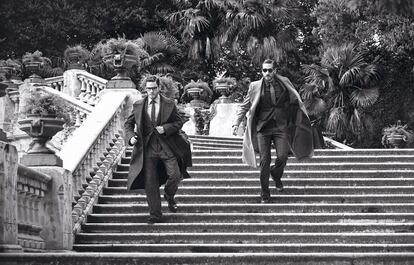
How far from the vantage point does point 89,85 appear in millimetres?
28344

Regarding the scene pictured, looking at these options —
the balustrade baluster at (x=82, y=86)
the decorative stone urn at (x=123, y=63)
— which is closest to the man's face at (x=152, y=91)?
the decorative stone urn at (x=123, y=63)

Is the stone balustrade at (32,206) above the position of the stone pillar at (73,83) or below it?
below

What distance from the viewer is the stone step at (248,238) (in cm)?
1417

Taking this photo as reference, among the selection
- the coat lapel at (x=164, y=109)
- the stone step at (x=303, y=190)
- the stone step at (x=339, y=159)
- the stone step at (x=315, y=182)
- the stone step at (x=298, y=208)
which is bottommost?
the stone step at (x=298, y=208)

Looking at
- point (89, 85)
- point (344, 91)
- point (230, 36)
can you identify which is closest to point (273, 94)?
point (89, 85)

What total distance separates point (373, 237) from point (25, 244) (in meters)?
4.02

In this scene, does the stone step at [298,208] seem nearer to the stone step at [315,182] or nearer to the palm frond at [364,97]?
the stone step at [315,182]

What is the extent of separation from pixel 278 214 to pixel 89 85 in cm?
1385

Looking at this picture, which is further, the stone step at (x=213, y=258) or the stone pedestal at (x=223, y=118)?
the stone pedestal at (x=223, y=118)

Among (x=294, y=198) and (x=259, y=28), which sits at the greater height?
(x=259, y=28)

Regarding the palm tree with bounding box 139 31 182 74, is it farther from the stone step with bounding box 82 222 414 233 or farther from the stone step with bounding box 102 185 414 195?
the stone step with bounding box 82 222 414 233

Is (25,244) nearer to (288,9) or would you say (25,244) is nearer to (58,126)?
(58,126)

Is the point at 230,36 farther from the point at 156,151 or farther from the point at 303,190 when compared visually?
the point at 156,151

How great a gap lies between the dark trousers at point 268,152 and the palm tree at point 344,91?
636 inches
